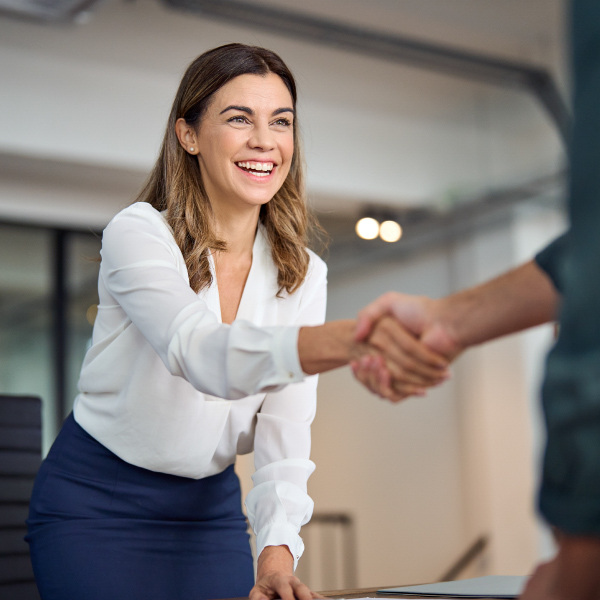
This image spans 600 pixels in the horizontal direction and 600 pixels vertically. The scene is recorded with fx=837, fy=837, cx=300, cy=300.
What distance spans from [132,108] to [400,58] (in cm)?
156

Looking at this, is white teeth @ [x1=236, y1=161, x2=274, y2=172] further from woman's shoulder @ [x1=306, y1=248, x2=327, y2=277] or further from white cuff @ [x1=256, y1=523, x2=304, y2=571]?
white cuff @ [x1=256, y1=523, x2=304, y2=571]

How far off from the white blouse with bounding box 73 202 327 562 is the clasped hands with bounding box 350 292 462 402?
0.74 feet

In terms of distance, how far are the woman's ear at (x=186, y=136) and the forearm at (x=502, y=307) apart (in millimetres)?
903

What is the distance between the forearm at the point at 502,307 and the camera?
0.84 m

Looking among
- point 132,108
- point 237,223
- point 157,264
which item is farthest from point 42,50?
point 157,264

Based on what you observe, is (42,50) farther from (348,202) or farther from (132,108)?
(348,202)

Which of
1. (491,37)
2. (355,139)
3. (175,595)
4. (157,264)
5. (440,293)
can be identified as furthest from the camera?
(440,293)

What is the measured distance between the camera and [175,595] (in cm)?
146

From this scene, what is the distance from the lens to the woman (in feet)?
4.06

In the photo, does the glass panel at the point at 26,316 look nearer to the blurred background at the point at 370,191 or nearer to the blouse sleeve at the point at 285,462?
the blurred background at the point at 370,191

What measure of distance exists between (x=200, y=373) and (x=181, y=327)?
0.27ft

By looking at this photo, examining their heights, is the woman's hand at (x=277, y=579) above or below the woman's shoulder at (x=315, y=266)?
below

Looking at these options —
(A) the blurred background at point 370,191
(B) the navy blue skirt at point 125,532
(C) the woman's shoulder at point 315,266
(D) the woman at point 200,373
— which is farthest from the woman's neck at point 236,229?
(A) the blurred background at point 370,191

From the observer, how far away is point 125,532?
1.47 metres
